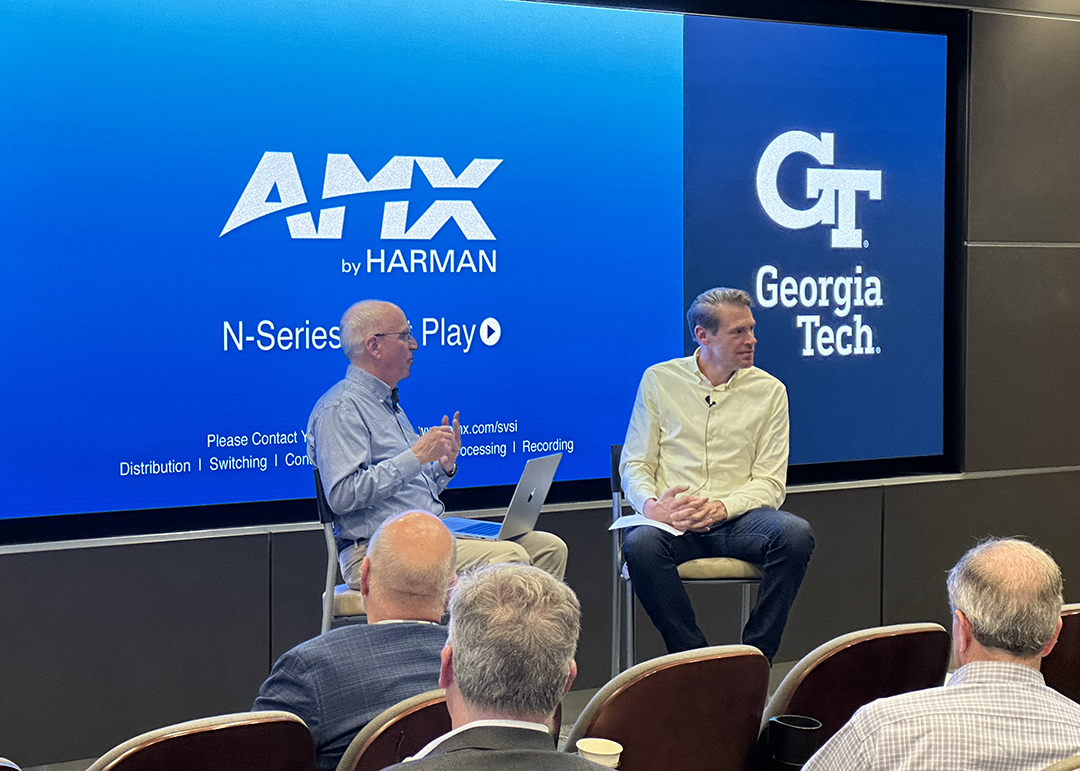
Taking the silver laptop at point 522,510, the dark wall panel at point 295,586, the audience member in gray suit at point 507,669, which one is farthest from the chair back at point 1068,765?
the dark wall panel at point 295,586

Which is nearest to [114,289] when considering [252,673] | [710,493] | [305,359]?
[305,359]

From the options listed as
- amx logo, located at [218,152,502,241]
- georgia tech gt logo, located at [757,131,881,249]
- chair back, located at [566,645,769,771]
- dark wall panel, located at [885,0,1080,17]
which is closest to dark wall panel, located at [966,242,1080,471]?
dark wall panel, located at [885,0,1080,17]

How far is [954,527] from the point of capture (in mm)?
5117

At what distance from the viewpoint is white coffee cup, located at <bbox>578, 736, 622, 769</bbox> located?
186cm

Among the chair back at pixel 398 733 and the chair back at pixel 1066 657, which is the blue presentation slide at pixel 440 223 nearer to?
the chair back at pixel 1066 657

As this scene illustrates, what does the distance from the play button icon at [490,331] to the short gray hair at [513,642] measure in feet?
9.06

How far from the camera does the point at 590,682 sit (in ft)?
14.6

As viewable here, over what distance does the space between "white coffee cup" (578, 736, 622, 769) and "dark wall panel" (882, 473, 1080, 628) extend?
11.0ft

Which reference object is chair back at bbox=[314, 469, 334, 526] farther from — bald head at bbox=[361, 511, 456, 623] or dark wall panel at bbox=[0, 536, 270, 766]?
bald head at bbox=[361, 511, 456, 623]

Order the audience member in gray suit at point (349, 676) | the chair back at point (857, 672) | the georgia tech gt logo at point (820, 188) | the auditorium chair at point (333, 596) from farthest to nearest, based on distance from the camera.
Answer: the georgia tech gt logo at point (820, 188) → the auditorium chair at point (333, 596) → the chair back at point (857, 672) → the audience member in gray suit at point (349, 676)

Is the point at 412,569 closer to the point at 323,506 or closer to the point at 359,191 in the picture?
the point at 323,506

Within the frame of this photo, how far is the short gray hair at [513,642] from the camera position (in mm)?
1479

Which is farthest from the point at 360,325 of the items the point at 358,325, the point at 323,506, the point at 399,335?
the point at 323,506

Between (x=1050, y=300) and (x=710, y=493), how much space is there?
2252mm
